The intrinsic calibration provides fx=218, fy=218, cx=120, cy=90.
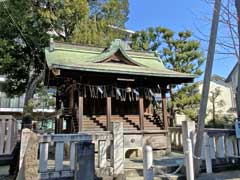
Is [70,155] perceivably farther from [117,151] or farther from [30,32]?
[30,32]

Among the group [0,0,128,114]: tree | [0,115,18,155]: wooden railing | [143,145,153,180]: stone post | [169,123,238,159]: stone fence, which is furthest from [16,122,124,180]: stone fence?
[0,0,128,114]: tree

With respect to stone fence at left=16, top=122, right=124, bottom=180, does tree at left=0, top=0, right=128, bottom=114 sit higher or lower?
higher

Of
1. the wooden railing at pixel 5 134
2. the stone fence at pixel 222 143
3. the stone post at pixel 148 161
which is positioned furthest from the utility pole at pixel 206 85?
the wooden railing at pixel 5 134

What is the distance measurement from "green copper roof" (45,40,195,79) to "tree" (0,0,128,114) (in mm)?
4323

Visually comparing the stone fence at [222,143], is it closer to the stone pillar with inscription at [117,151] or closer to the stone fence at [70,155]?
the stone pillar with inscription at [117,151]

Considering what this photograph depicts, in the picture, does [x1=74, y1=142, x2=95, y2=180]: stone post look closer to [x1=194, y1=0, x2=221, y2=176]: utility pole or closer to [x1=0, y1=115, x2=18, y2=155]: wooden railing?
[x1=0, y1=115, x2=18, y2=155]: wooden railing

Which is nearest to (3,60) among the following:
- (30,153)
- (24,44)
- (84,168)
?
(24,44)

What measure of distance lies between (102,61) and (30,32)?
7.79 metres

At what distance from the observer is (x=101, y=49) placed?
38.8ft

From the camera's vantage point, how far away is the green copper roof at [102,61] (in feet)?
27.9

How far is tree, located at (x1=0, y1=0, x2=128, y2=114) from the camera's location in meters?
14.4

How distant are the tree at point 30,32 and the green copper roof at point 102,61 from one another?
4323 millimetres

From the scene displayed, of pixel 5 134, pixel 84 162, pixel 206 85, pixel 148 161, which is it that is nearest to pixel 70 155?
pixel 84 162

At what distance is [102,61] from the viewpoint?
32.0ft
